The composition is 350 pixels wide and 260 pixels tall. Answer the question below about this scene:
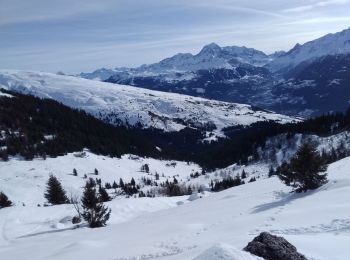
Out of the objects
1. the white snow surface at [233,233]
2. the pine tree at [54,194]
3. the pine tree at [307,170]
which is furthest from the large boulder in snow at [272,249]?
the pine tree at [54,194]

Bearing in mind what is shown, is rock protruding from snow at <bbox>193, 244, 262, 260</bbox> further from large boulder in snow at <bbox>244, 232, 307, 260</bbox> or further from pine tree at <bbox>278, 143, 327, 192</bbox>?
pine tree at <bbox>278, 143, 327, 192</bbox>

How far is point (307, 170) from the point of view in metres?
40.8

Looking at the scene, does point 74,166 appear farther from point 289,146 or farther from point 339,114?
point 339,114

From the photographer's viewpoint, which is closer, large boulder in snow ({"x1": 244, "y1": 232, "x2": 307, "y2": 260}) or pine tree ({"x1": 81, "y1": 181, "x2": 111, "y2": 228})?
large boulder in snow ({"x1": 244, "y1": 232, "x2": 307, "y2": 260})

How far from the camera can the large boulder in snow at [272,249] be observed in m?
16.6

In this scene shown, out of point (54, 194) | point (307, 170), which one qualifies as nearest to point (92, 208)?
point (307, 170)

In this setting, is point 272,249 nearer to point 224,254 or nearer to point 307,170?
point 224,254

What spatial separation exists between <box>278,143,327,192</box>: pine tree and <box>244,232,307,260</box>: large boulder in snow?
2497 centimetres

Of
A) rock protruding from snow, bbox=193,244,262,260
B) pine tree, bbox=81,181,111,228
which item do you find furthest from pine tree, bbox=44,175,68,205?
rock protruding from snow, bbox=193,244,262,260

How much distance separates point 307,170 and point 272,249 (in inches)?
1013

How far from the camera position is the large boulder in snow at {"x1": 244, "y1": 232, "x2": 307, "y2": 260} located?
1659 centimetres

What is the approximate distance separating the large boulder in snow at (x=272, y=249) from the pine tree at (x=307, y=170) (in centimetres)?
2497

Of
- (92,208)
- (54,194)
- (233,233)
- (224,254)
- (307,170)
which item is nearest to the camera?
(224,254)

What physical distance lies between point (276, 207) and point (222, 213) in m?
4.97
